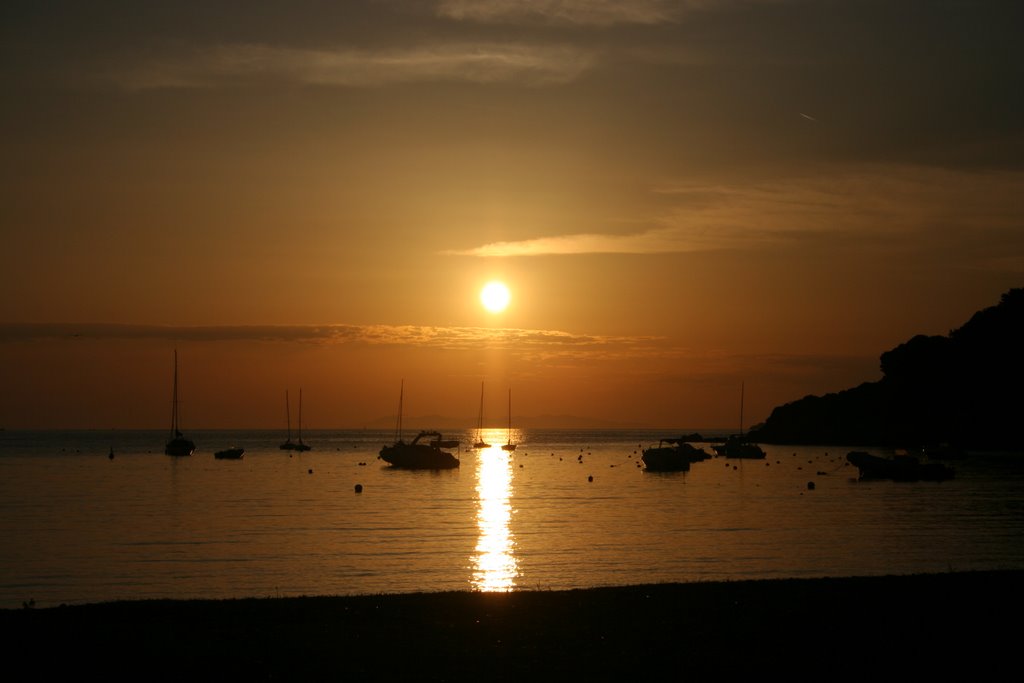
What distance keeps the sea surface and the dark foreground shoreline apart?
35.8ft

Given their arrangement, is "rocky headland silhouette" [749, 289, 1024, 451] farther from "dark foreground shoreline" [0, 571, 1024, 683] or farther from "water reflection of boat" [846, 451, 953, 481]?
"dark foreground shoreline" [0, 571, 1024, 683]

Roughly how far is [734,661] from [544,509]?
54455 mm

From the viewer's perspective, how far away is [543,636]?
1736cm

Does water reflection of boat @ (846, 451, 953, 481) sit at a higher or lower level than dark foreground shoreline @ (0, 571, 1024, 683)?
lower

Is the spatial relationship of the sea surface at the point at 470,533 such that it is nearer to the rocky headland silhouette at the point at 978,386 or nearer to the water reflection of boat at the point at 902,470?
the water reflection of boat at the point at 902,470

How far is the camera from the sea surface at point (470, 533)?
3472 centimetres

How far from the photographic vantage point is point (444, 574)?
35.8m

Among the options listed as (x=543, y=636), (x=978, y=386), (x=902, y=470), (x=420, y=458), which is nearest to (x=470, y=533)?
(x=543, y=636)

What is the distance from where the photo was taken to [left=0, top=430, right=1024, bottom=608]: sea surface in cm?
3472

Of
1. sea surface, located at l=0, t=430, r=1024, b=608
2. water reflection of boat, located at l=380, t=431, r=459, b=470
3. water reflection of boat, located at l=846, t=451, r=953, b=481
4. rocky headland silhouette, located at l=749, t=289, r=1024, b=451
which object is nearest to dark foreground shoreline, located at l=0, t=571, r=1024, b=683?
sea surface, located at l=0, t=430, r=1024, b=608

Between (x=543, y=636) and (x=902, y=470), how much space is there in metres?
89.7

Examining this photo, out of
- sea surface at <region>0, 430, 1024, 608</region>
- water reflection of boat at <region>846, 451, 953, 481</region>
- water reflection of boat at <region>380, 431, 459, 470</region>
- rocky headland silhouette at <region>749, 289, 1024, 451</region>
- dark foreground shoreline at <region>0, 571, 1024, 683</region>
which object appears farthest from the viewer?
rocky headland silhouette at <region>749, 289, 1024, 451</region>

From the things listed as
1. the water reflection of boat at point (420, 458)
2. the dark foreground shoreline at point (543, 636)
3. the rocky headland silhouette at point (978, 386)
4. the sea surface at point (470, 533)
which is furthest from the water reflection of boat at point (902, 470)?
the rocky headland silhouette at point (978, 386)

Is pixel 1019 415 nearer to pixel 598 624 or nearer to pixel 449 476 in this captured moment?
pixel 449 476
